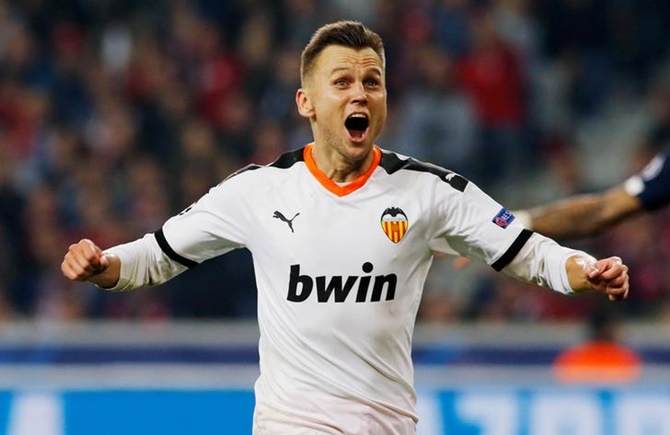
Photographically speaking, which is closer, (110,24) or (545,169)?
(545,169)

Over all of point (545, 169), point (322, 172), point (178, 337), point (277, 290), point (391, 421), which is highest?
point (545, 169)

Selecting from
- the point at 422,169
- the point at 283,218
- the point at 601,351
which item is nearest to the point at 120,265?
the point at 283,218

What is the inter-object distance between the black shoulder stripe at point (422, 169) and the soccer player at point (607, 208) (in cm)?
144

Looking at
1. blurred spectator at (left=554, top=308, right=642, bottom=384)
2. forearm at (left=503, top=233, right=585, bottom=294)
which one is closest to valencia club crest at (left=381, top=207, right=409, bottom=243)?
forearm at (left=503, top=233, right=585, bottom=294)

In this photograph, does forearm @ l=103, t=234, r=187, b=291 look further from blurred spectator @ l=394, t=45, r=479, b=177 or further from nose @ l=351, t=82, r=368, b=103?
blurred spectator @ l=394, t=45, r=479, b=177

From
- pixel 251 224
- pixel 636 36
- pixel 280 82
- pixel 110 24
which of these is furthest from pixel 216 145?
pixel 251 224

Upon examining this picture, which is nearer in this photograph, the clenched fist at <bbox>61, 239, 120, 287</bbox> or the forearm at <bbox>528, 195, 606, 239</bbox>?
the clenched fist at <bbox>61, 239, 120, 287</bbox>

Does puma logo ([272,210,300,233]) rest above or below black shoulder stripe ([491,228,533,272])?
above

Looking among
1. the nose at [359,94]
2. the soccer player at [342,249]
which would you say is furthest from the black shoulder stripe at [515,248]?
the nose at [359,94]

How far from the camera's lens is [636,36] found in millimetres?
11609

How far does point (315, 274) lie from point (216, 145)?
6.39 m

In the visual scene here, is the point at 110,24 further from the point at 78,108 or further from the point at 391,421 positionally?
the point at 391,421

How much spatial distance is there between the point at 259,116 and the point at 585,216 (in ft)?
16.9

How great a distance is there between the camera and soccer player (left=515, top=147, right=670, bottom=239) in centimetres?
595
